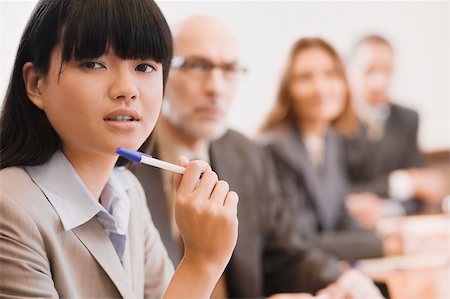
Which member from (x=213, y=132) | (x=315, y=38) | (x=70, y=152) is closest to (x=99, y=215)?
(x=70, y=152)

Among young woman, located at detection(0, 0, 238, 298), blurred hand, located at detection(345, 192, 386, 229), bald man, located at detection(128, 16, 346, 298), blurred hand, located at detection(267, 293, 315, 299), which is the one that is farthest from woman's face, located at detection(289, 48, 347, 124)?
young woman, located at detection(0, 0, 238, 298)

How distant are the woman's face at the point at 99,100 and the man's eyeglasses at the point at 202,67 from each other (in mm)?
218

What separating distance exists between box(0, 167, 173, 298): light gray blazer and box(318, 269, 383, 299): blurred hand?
0.33 meters

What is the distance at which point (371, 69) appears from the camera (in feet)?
5.38

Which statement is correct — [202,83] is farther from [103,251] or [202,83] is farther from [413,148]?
[413,148]

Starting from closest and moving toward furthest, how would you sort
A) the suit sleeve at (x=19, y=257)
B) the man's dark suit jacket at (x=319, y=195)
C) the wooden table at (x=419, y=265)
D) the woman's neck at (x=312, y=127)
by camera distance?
the suit sleeve at (x=19, y=257)
the wooden table at (x=419, y=265)
the man's dark suit jacket at (x=319, y=195)
the woman's neck at (x=312, y=127)

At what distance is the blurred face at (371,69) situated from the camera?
1604mm

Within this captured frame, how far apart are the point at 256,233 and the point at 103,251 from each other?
332 millimetres

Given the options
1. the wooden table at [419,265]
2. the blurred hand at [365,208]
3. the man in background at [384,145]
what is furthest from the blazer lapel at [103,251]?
the man in background at [384,145]

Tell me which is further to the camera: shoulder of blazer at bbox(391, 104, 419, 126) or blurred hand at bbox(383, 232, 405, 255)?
shoulder of blazer at bbox(391, 104, 419, 126)

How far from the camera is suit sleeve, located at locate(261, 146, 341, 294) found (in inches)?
30.6

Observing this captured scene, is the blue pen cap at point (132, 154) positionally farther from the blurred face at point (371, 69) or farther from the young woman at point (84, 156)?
the blurred face at point (371, 69)

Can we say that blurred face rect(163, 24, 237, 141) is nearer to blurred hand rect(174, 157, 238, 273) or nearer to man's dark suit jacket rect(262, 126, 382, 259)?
blurred hand rect(174, 157, 238, 273)

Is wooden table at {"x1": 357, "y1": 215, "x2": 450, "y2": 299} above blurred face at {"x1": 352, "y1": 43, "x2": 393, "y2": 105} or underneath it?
underneath
